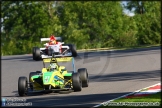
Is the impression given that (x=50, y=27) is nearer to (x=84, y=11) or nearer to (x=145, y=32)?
(x=84, y=11)

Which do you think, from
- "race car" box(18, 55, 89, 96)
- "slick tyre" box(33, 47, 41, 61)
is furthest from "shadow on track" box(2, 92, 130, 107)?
"slick tyre" box(33, 47, 41, 61)

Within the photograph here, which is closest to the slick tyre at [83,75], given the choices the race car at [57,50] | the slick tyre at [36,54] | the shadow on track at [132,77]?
the race car at [57,50]

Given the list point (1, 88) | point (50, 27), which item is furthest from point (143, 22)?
point (1, 88)

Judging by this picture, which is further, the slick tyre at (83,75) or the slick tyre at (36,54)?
the slick tyre at (36,54)

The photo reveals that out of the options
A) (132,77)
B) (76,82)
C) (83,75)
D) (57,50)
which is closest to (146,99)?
(76,82)

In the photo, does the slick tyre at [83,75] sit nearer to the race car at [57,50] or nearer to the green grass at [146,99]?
the race car at [57,50]

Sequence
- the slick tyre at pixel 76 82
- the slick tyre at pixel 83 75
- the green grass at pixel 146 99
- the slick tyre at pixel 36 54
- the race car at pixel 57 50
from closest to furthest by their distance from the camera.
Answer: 1. the green grass at pixel 146 99
2. the slick tyre at pixel 76 82
3. the slick tyre at pixel 83 75
4. the race car at pixel 57 50
5. the slick tyre at pixel 36 54

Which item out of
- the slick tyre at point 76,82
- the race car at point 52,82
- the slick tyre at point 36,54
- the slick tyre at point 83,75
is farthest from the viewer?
the slick tyre at point 36,54

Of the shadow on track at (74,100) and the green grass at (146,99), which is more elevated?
the green grass at (146,99)

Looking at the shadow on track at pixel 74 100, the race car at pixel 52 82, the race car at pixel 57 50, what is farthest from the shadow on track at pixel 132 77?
the shadow on track at pixel 74 100

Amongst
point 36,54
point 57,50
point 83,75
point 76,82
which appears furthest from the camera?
point 36,54

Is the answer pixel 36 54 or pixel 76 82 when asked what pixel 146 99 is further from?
pixel 36 54

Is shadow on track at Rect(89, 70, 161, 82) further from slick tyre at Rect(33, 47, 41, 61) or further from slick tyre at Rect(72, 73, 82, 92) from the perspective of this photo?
slick tyre at Rect(33, 47, 41, 61)

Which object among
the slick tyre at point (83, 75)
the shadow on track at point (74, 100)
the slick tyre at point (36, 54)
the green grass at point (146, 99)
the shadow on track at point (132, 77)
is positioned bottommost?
the shadow on track at point (74, 100)
